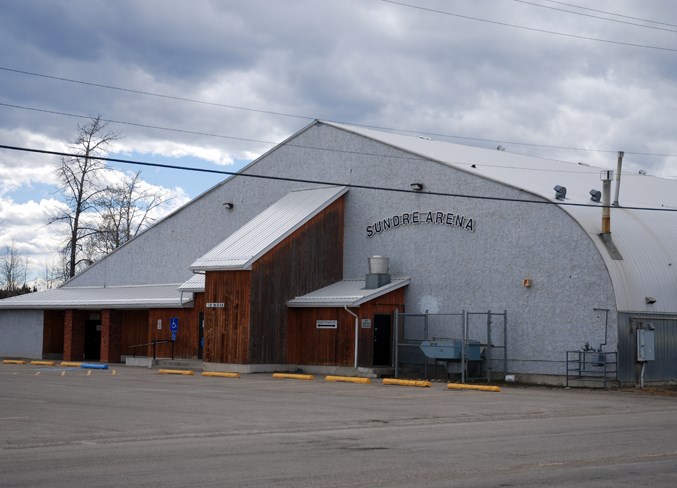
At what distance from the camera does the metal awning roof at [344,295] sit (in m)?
33.8

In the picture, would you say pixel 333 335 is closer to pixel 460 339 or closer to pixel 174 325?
pixel 460 339

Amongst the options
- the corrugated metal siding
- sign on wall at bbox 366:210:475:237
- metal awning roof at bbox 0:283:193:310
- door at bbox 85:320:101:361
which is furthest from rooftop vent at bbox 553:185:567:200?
door at bbox 85:320:101:361

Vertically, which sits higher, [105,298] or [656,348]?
[105,298]

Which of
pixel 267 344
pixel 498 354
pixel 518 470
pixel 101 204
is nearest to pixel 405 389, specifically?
pixel 498 354

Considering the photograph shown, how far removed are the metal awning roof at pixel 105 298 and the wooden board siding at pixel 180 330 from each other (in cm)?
50

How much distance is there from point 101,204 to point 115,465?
167 ft

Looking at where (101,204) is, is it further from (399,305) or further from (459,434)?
(459,434)

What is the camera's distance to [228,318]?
35406 millimetres

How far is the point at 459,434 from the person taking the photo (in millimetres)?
16141

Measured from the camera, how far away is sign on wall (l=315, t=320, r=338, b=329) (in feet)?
114

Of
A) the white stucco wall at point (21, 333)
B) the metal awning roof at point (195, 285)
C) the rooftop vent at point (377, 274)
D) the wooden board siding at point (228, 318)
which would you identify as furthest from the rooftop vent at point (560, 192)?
the white stucco wall at point (21, 333)

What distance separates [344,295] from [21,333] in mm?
23766

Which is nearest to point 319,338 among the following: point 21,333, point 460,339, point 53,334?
point 460,339

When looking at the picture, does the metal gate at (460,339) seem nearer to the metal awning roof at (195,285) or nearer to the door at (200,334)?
the metal awning roof at (195,285)
